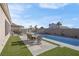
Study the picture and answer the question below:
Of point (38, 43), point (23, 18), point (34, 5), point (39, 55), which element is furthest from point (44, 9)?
point (39, 55)

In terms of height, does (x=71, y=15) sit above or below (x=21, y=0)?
below

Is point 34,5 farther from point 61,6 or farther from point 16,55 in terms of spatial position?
point 16,55

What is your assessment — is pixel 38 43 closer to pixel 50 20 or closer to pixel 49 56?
pixel 50 20

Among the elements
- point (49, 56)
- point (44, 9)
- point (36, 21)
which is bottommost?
point (49, 56)

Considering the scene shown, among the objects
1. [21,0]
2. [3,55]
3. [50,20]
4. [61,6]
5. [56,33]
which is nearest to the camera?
[3,55]

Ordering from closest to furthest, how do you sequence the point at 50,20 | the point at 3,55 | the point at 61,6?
the point at 3,55
the point at 61,6
the point at 50,20

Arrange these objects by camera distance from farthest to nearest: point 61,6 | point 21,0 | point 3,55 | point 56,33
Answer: point 56,33, point 61,6, point 21,0, point 3,55

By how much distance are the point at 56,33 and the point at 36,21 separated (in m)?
5.37

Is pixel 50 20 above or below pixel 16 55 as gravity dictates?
above

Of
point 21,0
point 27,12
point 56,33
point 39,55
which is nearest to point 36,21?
point 27,12

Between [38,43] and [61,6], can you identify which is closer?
[61,6]

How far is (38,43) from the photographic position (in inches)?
343

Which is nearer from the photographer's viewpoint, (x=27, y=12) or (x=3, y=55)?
(x=3, y=55)

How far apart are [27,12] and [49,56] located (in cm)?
319
